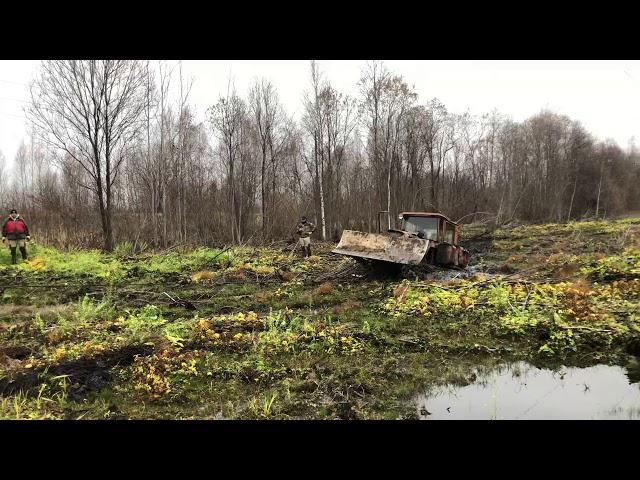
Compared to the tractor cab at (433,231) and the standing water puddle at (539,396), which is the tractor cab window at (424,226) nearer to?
the tractor cab at (433,231)

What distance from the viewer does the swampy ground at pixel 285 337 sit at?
201 inches

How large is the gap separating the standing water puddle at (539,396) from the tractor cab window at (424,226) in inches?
320

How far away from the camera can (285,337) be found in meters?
7.17

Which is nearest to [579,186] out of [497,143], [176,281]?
[497,143]

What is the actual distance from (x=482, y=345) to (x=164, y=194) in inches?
806

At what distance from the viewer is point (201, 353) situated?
255 inches

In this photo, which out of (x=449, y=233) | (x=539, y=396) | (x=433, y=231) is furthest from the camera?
(x=449, y=233)

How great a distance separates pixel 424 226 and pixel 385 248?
7.15 ft

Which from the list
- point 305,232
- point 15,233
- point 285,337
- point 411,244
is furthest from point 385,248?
point 15,233

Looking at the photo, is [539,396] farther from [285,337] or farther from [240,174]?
[240,174]

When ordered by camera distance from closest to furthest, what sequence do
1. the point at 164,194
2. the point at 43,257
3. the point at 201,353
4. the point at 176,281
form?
1. the point at 201,353
2. the point at 176,281
3. the point at 43,257
4. the point at 164,194

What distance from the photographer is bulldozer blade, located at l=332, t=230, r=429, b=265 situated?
12.2 m

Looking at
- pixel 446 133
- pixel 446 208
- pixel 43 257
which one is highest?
pixel 446 133
